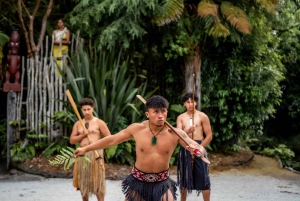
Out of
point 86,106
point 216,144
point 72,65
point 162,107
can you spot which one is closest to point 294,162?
point 216,144

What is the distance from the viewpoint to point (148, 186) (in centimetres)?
399

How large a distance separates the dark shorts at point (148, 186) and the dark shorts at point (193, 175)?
1603mm

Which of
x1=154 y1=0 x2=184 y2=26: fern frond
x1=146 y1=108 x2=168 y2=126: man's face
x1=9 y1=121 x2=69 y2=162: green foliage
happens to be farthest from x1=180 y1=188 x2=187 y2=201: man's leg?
x1=9 y1=121 x2=69 y2=162: green foliage

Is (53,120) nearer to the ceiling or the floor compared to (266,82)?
nearer to the floor

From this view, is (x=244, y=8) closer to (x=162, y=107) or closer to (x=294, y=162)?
(x=294, y=162)

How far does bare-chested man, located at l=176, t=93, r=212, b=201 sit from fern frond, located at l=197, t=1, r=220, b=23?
2.65 meters

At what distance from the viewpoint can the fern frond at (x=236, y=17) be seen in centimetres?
796

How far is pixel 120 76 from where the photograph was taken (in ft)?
28.9

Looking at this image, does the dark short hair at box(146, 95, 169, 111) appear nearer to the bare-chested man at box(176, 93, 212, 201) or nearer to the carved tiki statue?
the bare-chested man at box(176, 93, 212, 201)

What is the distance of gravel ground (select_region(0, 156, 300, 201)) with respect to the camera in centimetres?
664

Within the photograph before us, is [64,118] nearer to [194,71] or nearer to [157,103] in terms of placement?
[194,71]

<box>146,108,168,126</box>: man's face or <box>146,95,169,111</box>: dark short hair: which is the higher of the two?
<box>146,95,169,111</box>: dark short hair

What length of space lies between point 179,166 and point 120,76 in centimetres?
329

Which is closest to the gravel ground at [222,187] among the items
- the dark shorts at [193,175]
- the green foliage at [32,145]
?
the green foliage at [32,145]
